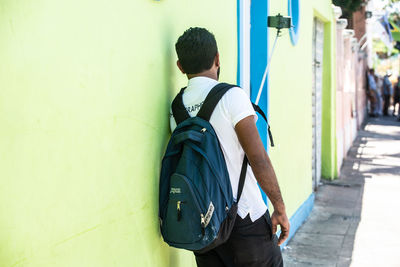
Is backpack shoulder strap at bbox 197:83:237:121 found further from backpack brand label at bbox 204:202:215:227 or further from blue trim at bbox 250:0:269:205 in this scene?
blue trim at bbox 250:0:269:205

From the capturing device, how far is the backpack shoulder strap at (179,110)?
2674 mm

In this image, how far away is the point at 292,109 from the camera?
5957mm

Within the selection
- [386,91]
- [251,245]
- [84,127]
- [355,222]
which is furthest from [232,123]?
[386,91]

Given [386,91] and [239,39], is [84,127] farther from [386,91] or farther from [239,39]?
[386,91]

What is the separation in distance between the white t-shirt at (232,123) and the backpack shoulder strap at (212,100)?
0.06 feet

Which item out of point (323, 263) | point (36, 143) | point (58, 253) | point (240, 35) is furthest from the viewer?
point (323, 263)

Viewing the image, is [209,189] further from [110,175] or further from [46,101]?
[46,101]

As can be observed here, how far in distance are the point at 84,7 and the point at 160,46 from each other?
696 mm

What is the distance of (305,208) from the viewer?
22.1 feet

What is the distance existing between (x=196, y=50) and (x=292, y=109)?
3.47 metres

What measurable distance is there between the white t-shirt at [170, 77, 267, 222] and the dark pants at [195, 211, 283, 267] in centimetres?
4

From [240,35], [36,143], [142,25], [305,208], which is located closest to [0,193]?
[36,143]

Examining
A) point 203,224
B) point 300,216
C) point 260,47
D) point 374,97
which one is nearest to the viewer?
point 203,224

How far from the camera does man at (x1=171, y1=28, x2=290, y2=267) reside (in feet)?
8.23
